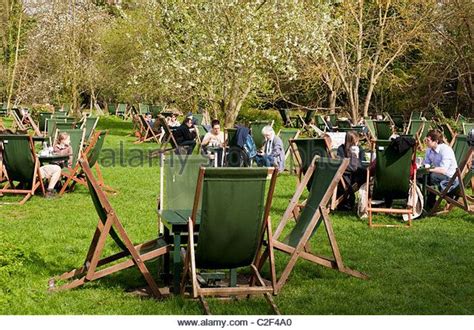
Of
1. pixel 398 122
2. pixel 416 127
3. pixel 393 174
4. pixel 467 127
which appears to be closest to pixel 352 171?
pixel 393 174

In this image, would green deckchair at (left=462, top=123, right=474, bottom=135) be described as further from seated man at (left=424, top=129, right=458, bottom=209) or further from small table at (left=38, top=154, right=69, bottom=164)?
small table at (left=38, top=154, right=69, bottom=164)

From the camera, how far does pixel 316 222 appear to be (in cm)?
542

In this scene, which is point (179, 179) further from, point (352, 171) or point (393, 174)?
point (352, 171)

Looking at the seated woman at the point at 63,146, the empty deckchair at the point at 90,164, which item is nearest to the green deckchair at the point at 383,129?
the empty deckchair at the point at 90,164

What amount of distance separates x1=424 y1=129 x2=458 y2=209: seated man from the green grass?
47 centimetres

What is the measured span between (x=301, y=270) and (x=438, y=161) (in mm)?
3998

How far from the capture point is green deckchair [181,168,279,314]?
4.54 m

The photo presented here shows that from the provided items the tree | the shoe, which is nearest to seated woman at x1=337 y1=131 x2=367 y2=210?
the shoe

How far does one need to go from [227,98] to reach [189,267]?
523 inches

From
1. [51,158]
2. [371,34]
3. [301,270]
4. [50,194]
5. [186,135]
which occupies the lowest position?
[50,194]

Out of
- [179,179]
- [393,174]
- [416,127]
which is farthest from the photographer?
[416,127]

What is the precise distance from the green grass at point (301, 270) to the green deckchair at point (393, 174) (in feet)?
0.91
